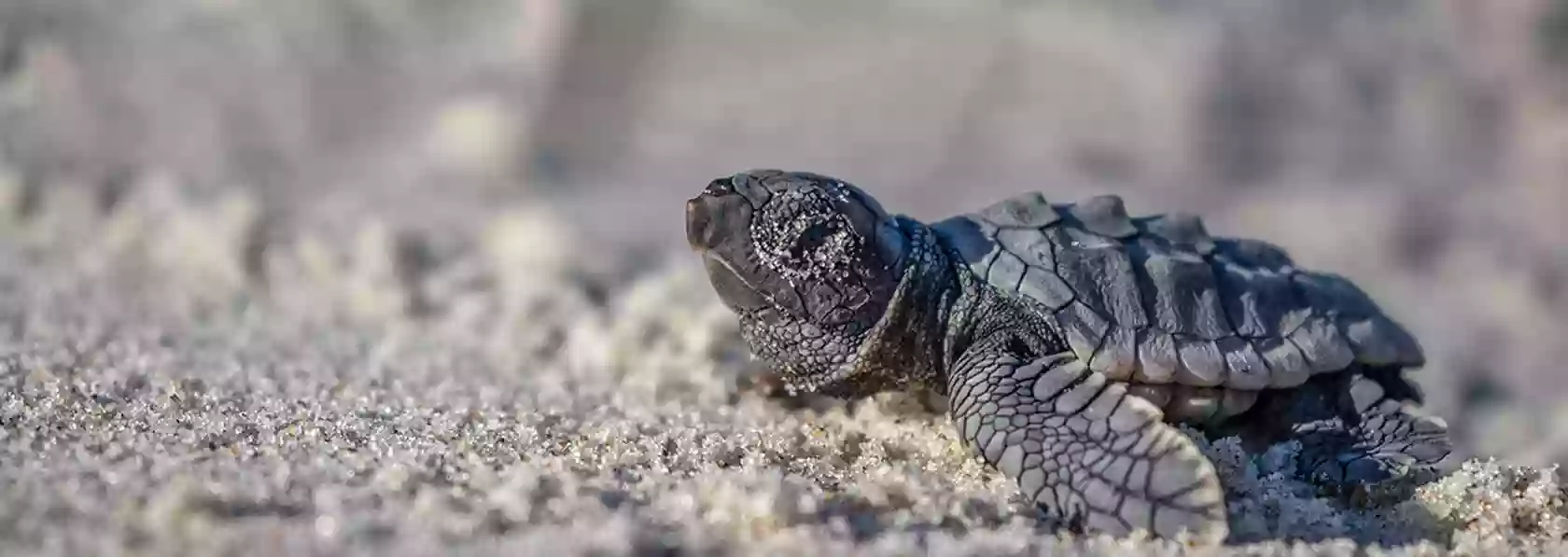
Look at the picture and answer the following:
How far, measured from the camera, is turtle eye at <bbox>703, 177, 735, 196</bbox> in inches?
56.2

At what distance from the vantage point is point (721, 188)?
4.72 feet

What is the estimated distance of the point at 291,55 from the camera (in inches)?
138

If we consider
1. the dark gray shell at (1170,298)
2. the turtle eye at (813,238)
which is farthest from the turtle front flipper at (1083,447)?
the turtle eye at (813,238)

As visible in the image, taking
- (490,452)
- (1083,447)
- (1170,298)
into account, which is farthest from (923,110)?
(490,452)

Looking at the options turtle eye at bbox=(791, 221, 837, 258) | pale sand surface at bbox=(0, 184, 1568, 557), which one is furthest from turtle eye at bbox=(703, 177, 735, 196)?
pale sand surface at bbox=(0, 184, 1568, 557)

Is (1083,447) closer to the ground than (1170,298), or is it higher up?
closer to the ground

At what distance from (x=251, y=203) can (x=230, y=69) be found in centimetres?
75

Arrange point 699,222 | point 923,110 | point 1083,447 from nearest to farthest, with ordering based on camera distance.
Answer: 1. point 1083,447
2. point 699,222
3. point 923,110

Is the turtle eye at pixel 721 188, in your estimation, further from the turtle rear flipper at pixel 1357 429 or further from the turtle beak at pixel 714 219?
the turtle rear flipper at pixel 1357 429

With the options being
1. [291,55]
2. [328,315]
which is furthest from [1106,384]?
[291,55]

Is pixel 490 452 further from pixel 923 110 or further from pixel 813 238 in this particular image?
pixel 923 110

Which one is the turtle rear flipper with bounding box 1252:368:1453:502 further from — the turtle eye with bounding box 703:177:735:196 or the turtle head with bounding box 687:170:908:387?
the turtle eye with bounding box 703:177:735:196

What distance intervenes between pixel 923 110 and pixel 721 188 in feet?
7.54

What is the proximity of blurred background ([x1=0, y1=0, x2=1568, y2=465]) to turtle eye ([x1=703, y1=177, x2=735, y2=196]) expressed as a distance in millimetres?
1914
